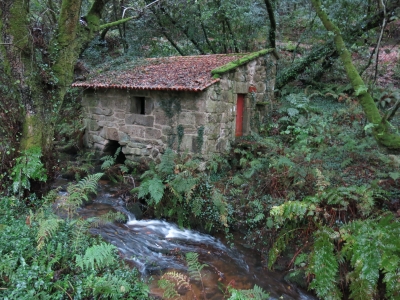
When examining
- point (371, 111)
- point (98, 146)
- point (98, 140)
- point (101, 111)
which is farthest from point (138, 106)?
point (371, 111)

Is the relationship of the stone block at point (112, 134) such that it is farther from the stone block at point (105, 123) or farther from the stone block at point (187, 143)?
the stone block at point (187, 143)

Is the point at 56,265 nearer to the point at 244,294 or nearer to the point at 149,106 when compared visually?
the point at 244,294

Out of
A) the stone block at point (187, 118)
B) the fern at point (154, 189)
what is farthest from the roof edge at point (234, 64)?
the fern at point (154, 189)

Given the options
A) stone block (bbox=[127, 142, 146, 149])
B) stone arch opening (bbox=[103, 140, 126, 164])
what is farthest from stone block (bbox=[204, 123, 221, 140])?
stone arch opening (bbox=[103, 140, 126, 164])

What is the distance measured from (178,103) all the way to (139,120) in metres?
1.41

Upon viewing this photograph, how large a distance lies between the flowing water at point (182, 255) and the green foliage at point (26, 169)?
1.37 metres

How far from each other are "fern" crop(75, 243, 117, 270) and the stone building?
413cm

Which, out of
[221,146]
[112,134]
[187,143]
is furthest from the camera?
[112,134]

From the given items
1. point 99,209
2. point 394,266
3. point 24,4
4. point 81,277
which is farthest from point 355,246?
point 24,4

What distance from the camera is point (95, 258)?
139 inches

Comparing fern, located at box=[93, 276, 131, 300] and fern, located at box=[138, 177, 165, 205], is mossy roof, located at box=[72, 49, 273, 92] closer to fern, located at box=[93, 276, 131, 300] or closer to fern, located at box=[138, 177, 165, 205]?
fern, located at box=[138, 177, 165, 205]

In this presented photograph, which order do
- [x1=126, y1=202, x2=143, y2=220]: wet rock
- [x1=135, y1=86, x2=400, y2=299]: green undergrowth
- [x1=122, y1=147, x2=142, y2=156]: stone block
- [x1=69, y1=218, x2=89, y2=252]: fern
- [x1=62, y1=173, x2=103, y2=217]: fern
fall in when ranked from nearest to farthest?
1. [x1=69, y1=218, x2=89, y2=252]: fern
2. [x1=135, y1=86, x2=400, y2=299]: green undergrowth
3. [x1=62, y1=173, x2=103, y2=217]: fern
4. [x1=126, y1=202, x2=143, y2=220]: wet rock
5. [x1=122, y1=147, x2=142, y2=156]: stone block

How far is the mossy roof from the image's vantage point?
722cm

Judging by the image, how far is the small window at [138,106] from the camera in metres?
8.44
